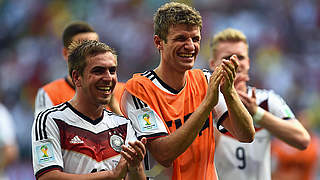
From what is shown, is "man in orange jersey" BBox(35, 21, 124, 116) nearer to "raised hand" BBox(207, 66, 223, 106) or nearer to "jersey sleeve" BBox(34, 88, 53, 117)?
"jersey sleeve" BBox(34, 88, 53, 117)

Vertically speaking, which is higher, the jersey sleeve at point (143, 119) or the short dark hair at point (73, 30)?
the short dark hair at point (73, 30)

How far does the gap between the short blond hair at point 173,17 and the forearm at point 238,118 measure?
2.03 feet

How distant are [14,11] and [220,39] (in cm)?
960

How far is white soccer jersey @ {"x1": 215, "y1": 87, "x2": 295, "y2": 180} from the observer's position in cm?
569

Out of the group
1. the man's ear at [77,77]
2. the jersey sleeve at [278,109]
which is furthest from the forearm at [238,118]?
the jersey sleeve at [278,109]

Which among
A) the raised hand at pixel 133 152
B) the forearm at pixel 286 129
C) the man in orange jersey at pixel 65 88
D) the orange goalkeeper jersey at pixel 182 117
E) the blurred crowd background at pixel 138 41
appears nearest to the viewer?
the raised hand at pixel 133 152

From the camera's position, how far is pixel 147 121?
410 cm

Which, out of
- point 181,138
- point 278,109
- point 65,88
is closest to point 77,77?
point 181,138

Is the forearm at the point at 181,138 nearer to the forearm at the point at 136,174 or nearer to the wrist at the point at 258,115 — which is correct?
the forearm at the point at 136,174

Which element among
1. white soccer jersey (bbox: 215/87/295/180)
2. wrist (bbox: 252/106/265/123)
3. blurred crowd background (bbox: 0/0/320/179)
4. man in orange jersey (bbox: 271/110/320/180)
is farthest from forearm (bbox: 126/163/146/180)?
blurred crowd background (bbox: 0/0/320/179)

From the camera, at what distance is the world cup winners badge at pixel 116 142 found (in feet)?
13.1

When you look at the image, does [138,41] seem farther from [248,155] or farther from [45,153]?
[45,153]

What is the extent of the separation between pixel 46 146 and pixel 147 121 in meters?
0.74

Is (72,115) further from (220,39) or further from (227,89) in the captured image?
(220,39)
